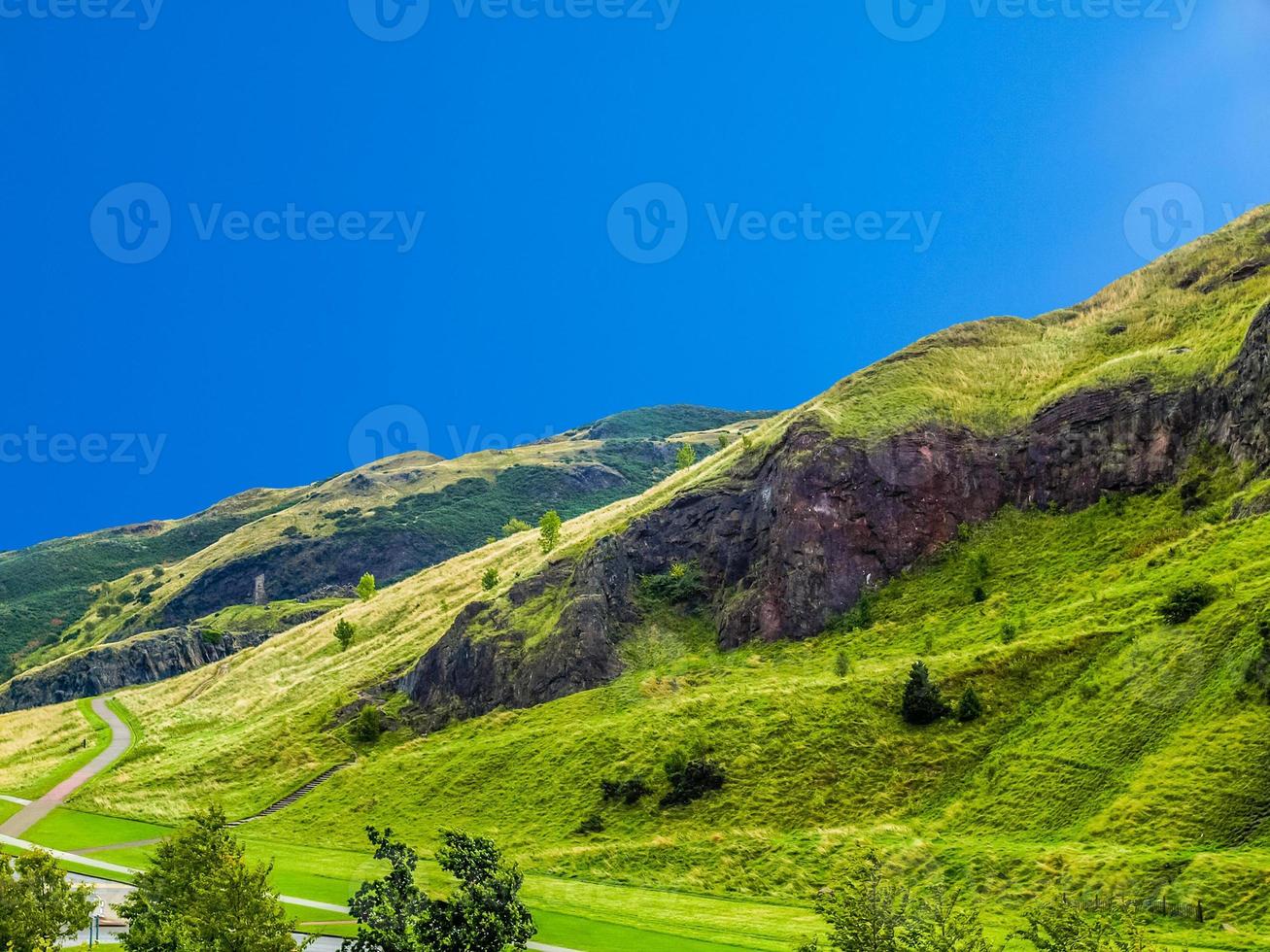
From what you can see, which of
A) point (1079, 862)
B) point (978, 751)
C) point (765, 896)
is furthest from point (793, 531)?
point (1079, 862)

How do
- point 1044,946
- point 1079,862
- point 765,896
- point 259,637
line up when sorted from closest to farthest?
point 1044,946, point 1079,862, point 765,896, point 259,637

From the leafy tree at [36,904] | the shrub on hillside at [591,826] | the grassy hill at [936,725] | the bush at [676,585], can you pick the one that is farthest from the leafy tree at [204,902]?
the bush at [676,585]

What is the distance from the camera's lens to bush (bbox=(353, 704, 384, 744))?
7550 centimetres

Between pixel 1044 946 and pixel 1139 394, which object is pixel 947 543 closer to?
pixel 1139 394

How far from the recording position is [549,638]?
73125mm

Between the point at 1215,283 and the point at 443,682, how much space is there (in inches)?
3008

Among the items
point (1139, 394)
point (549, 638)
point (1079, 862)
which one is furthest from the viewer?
point (549, 638)

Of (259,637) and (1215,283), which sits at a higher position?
(1215,283)

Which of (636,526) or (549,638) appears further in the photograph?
(636,526)

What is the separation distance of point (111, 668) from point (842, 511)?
160113 mm

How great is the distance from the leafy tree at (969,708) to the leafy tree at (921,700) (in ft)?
2.84

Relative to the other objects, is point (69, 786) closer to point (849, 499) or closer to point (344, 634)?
point (344, 634)

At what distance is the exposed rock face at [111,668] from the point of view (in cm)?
16788

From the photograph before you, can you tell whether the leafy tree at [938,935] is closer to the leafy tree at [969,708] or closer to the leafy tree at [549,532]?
the leafy tree at [969,708]
